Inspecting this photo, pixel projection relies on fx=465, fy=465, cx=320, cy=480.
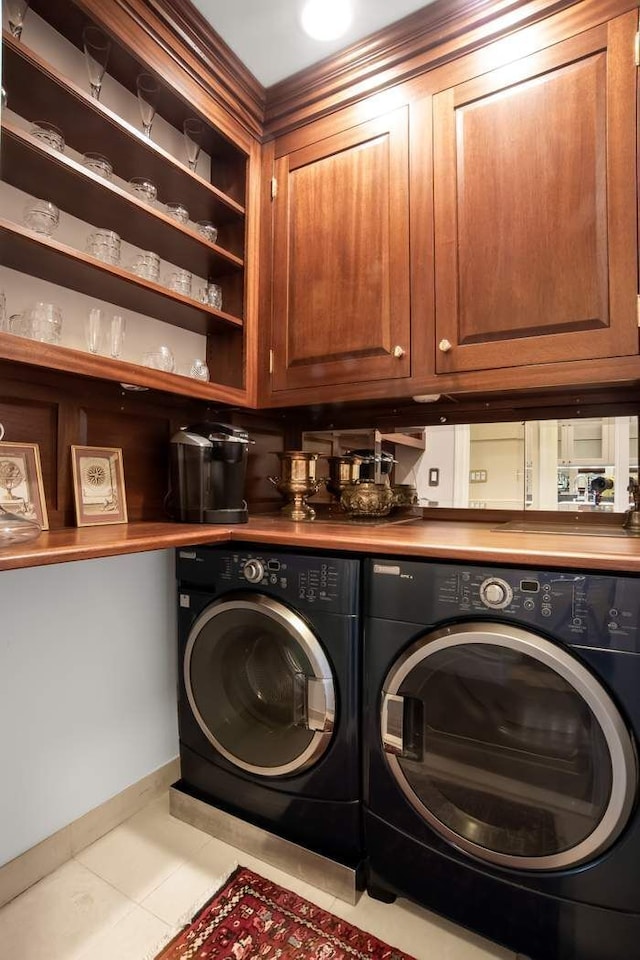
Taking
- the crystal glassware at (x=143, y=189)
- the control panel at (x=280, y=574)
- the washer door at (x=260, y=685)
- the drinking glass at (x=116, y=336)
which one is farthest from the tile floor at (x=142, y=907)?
the crystal glassware at (x=143, y=189)

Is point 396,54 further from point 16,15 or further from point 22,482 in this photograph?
point 22,482

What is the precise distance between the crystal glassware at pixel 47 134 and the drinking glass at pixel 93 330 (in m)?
0.40

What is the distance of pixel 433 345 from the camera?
4.82ft

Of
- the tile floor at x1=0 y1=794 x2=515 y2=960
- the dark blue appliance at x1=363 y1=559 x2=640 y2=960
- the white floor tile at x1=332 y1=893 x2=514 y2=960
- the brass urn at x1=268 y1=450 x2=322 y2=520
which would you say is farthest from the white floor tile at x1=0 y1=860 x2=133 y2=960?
the brass urn at x1=268 y1=450 x2=322 y2=520

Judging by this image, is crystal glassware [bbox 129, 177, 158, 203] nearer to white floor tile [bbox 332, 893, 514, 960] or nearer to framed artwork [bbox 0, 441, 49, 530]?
framed artwork [bbox 0, 441, 49, 530]

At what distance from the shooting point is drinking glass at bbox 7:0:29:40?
112cm

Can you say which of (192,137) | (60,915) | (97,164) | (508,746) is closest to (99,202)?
(97,164)

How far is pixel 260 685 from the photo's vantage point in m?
1.48

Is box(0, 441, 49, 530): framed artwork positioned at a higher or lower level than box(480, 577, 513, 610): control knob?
higher

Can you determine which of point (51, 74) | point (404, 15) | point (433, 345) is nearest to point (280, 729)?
point (433, 345)

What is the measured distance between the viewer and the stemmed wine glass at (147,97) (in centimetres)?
147

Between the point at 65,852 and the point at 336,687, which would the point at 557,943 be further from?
the point at 65,852

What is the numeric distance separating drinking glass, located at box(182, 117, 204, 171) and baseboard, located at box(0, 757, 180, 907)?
2216mm

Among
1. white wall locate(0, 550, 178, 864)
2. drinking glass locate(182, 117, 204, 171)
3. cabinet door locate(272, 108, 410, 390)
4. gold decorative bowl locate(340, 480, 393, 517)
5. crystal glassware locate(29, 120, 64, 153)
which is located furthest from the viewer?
gold decorative bowl locate(340, 480, 393, 517)
